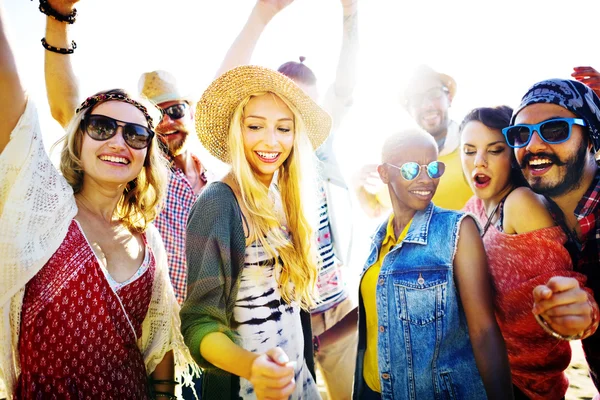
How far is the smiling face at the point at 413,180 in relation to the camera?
87.8 inches

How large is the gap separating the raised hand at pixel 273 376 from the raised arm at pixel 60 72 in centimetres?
219

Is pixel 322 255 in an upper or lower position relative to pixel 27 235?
lower

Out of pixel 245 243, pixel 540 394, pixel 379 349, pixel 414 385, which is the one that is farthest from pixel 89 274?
pixel 540 394

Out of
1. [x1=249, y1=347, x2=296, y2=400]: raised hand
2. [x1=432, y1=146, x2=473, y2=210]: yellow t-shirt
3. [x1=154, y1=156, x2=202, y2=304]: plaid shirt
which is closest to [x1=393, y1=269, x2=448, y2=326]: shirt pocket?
[x1=249, y1=347, x2=296, y2=400]: raised hand

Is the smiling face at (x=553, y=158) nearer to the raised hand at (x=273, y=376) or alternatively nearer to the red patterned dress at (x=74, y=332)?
the raised hand at (x=273, y=376)

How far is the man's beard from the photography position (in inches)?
76.4

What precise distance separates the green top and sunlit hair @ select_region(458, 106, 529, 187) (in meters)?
1.62

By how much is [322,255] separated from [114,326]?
180 centimetres

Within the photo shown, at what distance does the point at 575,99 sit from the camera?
77.2 inches

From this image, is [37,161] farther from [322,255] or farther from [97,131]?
[322,255]

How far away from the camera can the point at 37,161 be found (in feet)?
5.98

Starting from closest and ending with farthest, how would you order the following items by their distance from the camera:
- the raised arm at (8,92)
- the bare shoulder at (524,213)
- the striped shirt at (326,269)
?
the raised arm at (8,92) < the bare shoulder at (524,213) < the striped shirt at (326,269)

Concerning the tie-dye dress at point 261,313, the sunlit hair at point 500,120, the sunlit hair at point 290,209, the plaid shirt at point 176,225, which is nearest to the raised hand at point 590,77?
the sunlit hair at point 500,120

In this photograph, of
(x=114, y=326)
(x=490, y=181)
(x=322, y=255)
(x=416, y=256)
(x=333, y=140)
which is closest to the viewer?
(x=114, y=326)
